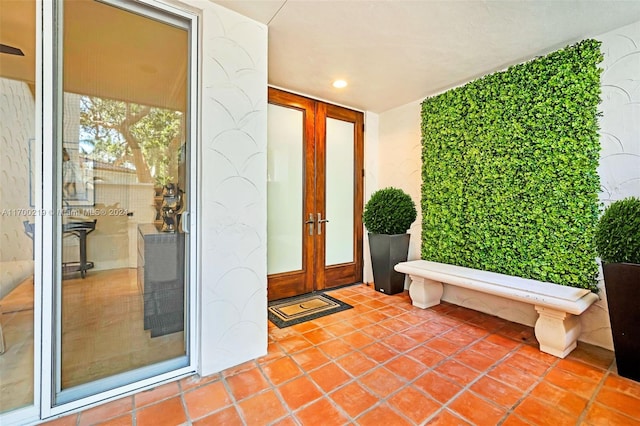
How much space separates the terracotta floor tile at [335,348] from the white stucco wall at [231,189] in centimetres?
50

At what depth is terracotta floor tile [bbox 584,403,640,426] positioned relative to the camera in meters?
1.54

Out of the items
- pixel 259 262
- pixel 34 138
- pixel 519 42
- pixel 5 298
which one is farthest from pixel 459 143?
pixel 5 298

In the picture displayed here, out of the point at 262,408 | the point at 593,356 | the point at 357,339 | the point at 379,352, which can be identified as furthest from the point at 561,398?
the point at 262,408

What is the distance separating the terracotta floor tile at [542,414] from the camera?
1543 mm

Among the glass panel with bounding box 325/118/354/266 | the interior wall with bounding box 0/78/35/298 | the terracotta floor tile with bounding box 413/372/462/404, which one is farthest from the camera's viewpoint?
the glass panel with bounding box 325/118/354/266

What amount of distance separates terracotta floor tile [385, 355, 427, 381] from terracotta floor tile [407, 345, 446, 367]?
0.19ft

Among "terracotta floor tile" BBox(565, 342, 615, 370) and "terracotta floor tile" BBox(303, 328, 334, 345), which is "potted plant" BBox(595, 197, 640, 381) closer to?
"terracotta floor tile" BBox(565, 342, 615, 370)

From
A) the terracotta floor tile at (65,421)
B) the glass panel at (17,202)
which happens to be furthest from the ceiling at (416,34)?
the terracotta floor tile at (65,421)

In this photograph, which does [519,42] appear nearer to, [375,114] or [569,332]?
[375,114]

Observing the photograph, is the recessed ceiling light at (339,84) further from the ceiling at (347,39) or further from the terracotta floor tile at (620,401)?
the terracotta floor tile at (620,401)

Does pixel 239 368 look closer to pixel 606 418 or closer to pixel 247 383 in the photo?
pixel 247 383

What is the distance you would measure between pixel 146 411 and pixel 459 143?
3.69 meters

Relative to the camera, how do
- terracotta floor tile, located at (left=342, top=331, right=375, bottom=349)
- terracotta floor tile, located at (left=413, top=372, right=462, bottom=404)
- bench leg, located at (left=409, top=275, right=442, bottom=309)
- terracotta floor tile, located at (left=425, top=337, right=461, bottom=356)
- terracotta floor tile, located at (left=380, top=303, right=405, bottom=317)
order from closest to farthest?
terracotta floor tile, located at (left=413, top=372, right=462, bottom=404)
terracotta floor tile, located at (left=425, top=337, right=461, bottom=356)
terracotta floor tile, located at (left=342, top=331, right=375, bottom=349)
terracotta floor tile, located at (left=380, top=303, right=405, bottom=317)
bench leg, located at (left=409, top=275, right=442, bottom=309)

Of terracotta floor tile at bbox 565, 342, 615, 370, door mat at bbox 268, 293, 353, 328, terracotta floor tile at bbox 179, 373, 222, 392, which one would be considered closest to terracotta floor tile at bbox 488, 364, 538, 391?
terracotta floor tile at bbox 565, 342, 615, 370
